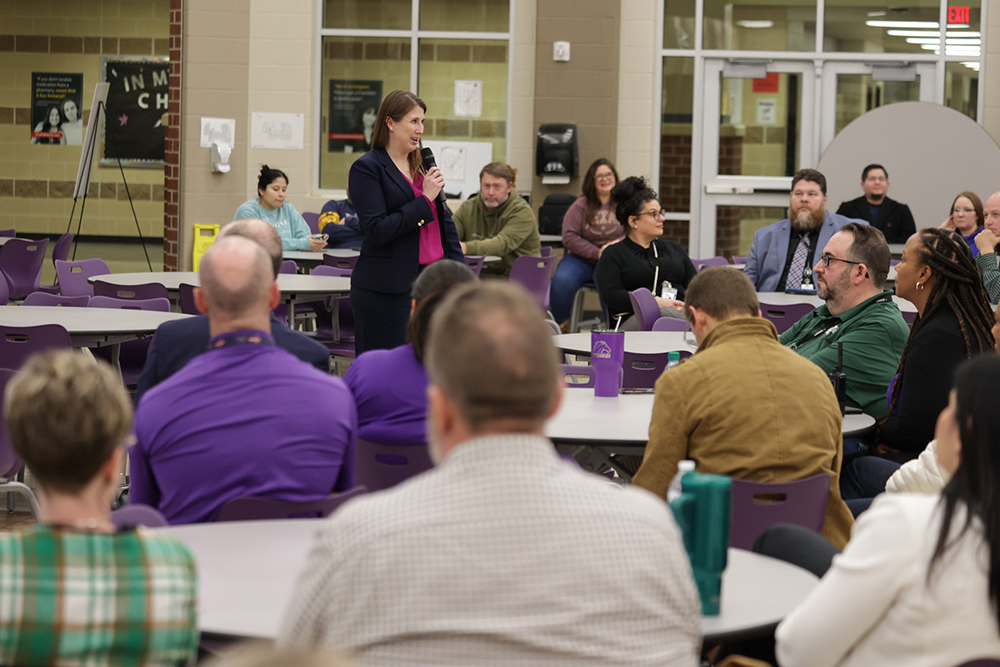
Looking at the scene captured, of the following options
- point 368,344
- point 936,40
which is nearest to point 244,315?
point 368,344

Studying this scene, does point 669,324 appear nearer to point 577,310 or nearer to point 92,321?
point 92,321

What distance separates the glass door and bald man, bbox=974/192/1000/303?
391 centimetres

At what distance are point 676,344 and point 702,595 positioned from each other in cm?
299

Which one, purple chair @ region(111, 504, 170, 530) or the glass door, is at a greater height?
the glass door

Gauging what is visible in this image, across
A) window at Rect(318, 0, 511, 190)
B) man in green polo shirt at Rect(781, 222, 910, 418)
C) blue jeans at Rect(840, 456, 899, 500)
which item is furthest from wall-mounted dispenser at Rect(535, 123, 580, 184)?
blue jeans at Rect(840, 456, 899, 500)

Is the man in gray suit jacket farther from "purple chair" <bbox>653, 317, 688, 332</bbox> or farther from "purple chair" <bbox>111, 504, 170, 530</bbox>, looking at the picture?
"purple chair" <bbox>111, 504, 170, 530</bbox>

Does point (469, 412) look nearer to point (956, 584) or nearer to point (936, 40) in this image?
point (956, 584)

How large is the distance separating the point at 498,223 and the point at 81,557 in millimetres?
6839

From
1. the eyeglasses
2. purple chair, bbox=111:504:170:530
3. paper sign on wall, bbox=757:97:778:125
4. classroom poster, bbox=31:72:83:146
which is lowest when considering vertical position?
purple chair, bbox=111:504:170:530

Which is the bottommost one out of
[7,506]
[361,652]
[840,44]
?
[7,506]

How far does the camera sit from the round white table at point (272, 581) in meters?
1.74

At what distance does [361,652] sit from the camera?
4.38ft

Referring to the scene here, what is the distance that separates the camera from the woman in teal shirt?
8.21 metres

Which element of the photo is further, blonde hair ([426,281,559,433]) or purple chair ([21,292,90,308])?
purple chair ([21,292,90,308])
